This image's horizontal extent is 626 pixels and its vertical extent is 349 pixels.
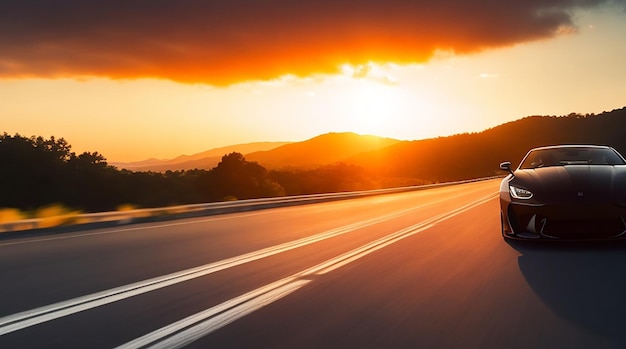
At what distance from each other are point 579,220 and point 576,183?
634 mm

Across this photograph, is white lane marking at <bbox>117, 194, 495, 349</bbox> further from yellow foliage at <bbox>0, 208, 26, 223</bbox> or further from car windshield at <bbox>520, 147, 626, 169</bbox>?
yellow foliage at <bbox>0, 208, 26, 223</bbox>

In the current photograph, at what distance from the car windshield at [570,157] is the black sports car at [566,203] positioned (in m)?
0.52

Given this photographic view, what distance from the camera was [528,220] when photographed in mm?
9344

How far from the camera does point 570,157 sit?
38.5ft

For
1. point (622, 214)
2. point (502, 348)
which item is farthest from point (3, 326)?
point (622, 214)

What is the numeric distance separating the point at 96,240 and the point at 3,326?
7.59 metres

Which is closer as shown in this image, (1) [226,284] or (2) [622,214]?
(1) [226,284]

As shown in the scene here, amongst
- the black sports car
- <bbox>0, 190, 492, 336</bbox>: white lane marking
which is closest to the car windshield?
the black sports car

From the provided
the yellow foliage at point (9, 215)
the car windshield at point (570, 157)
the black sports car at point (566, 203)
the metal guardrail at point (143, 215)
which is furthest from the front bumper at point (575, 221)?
the yellow foliage at point (9, 215)

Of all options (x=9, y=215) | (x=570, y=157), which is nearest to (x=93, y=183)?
(x=9, y=215)

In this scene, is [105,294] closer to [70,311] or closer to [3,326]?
[70,311]

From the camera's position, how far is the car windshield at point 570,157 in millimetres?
10930

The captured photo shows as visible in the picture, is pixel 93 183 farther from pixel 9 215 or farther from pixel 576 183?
pixel 576 183

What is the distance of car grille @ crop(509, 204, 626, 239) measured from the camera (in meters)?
8.77
